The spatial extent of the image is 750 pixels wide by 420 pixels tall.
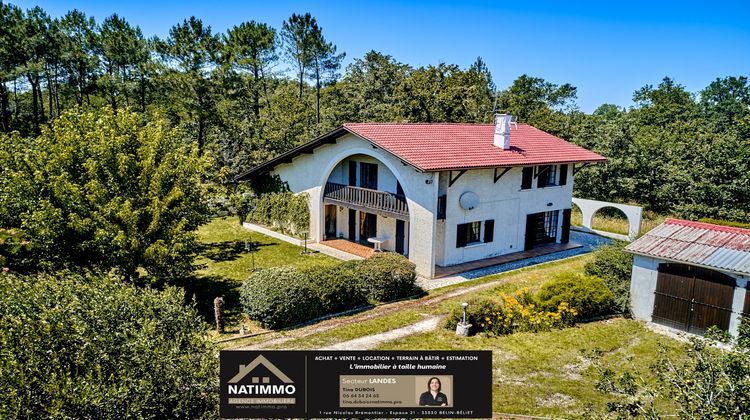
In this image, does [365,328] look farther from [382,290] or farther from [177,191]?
[177,191]

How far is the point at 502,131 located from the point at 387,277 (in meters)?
10.8

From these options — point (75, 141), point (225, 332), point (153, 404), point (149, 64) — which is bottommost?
point (225, 332)

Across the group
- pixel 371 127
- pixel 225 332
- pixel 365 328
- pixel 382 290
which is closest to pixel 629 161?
pixel 371 127

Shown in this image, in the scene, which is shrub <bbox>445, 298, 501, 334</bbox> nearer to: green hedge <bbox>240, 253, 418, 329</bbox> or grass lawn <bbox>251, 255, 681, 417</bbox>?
grass lawn <bbox>251, 255, 681, 417</bbox>

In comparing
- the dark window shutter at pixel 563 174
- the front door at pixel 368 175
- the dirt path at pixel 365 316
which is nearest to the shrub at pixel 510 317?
the dirt path at pixel 365 316

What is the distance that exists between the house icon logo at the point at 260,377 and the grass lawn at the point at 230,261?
401 inches

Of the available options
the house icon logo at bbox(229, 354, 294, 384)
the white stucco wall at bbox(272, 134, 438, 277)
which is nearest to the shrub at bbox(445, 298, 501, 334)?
the white stucco wall at bbox(272, 134, 438, 277)

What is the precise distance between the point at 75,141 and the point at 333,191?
1290 centimetres

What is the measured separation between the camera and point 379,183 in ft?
81.6

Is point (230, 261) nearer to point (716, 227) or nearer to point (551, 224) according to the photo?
point (551, 224)

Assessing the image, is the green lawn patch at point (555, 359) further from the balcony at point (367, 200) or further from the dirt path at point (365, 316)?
the balcony at point (367, 200)

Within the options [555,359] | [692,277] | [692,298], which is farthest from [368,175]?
[692,298]

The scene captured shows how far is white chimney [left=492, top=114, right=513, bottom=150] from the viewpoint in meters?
25.0

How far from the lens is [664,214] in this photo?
3581 centimetres
